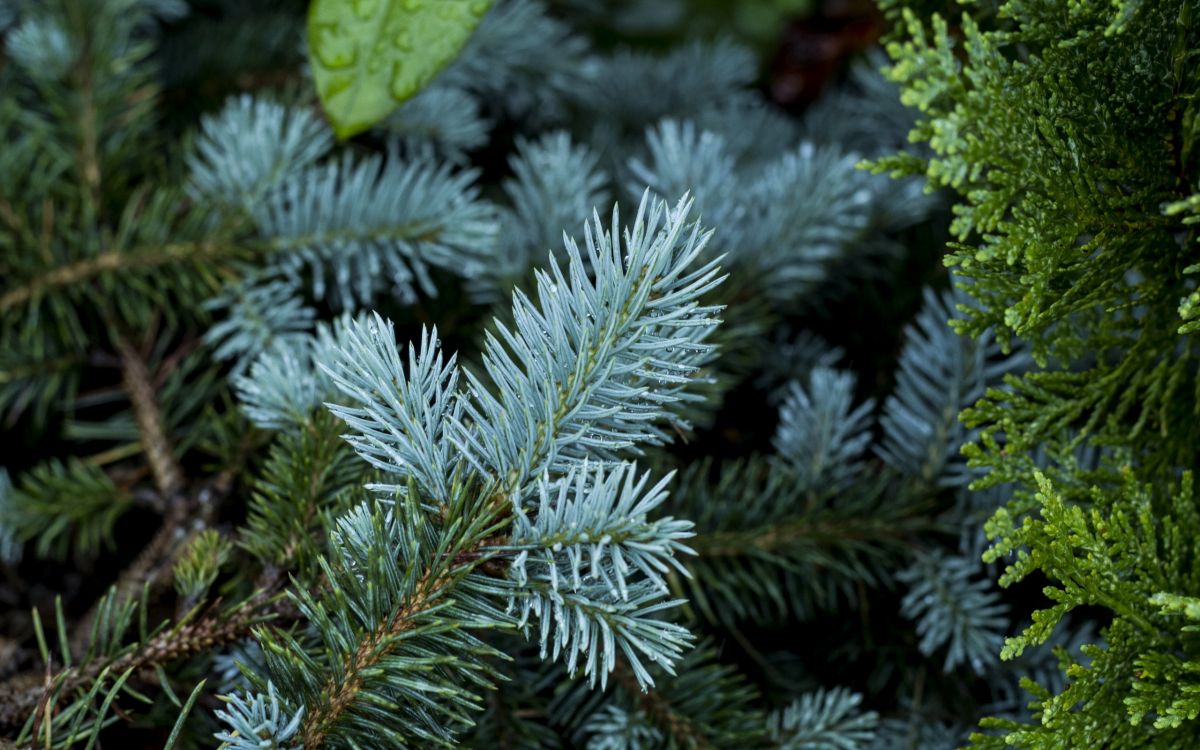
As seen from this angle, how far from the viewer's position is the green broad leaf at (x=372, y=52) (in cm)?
59

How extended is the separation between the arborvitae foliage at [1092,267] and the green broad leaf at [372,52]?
268 millimetres

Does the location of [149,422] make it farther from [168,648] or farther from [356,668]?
[356,668]

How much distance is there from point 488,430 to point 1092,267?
0.91 ft

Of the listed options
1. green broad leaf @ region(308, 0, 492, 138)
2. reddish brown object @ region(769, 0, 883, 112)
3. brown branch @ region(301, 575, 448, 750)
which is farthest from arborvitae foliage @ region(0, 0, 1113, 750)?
reddish brown object @ region(769, 0, 883, 112)

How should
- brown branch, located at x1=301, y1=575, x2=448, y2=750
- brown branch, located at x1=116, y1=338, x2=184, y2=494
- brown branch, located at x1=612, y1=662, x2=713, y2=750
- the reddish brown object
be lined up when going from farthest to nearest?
the reddish brown object, brown branch, located at x1=116, y1=338, x2=184, y2=494, brown branch, located at x1=612, y1=662, x2=713, y2=750, brown branch, located at x1=301, y1=575, x2=448, y2=750

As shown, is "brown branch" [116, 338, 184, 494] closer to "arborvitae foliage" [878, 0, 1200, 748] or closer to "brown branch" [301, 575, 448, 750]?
"brown branch" [301, 575, 448, 750]

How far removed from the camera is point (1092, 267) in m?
0.45

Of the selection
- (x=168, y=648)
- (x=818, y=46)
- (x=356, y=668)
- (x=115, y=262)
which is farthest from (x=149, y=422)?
(x=818, y=46)

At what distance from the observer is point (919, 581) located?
2.13ft

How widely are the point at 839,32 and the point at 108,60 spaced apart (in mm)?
1013

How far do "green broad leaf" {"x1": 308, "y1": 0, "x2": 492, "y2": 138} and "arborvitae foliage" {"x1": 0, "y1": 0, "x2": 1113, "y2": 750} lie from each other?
0.34ft

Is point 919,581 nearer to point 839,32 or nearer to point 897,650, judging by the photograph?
point 897,650

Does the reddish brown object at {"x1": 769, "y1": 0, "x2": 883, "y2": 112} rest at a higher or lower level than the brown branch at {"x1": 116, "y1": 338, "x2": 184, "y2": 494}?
higher

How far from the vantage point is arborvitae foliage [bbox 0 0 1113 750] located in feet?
1.37
